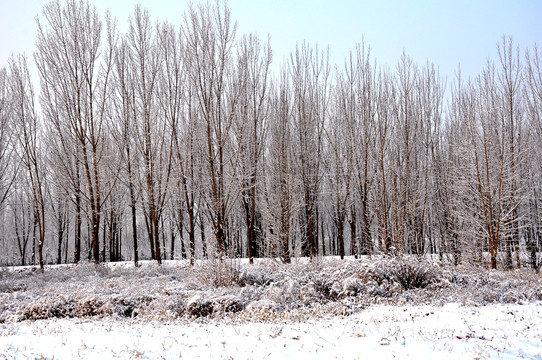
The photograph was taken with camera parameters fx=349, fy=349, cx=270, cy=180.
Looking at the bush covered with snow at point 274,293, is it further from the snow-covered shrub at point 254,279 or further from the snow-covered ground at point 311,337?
the snow-covered ground at point 311,337

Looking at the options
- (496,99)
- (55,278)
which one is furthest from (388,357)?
(496,99)

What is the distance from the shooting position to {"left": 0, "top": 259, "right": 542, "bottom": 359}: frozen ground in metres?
4.58

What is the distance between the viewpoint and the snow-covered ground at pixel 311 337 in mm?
4438

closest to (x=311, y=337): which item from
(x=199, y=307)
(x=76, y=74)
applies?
(x=199, y=307)

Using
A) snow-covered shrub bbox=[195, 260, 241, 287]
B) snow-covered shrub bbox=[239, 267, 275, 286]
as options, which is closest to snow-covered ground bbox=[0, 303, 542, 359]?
snow-covered shrub bbox=[195, 260, 241, 287]

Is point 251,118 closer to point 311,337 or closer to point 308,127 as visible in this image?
point 308,127

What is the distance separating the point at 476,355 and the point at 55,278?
11.9 m

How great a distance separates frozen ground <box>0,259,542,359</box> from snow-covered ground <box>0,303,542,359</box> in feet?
0.06

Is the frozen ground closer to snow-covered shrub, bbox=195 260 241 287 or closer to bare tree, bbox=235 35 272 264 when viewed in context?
snow-covered shrub, bbox=195 260 241 287

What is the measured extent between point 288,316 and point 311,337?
4.13 feet

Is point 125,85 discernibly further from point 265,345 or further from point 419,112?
point 419,112

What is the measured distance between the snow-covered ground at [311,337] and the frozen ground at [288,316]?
0.06 feet

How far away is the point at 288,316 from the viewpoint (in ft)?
20.4

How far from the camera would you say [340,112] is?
65.3ft
